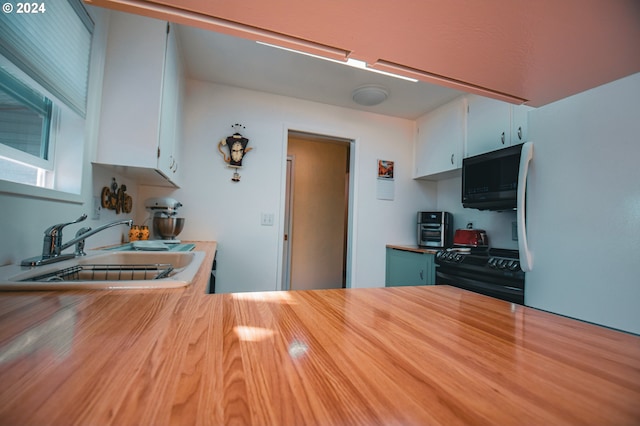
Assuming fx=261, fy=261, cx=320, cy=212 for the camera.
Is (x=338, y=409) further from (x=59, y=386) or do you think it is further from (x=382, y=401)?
(x=59, y=386)

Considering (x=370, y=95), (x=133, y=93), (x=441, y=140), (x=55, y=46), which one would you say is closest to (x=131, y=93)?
(x=133, y=93)

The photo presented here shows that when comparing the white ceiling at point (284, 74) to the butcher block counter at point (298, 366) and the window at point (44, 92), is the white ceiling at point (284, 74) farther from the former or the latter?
the butcher block counter at point (298, 366)

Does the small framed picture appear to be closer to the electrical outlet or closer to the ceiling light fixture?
the ceiling light fixture

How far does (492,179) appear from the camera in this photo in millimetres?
2047

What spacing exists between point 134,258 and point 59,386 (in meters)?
1.32

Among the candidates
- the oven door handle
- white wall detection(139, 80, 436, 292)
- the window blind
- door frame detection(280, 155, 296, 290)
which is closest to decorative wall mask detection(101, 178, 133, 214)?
white wall detection(139, 80, 436, 292)

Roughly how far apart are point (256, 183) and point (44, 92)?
1.55 m

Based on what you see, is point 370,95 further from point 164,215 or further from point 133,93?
point 164,215

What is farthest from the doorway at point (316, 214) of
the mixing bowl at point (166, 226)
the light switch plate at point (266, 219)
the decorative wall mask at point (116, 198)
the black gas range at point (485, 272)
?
the decorative wall mask at point (116, 198)

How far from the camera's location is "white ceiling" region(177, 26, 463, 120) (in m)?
1.91

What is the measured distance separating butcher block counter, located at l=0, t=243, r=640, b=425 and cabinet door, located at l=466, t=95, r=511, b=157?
6.44ft

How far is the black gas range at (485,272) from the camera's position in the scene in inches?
64.8

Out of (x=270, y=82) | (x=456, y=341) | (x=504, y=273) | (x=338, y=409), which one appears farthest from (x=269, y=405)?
(x=270, y=82)

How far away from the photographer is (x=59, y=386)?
273 mm
